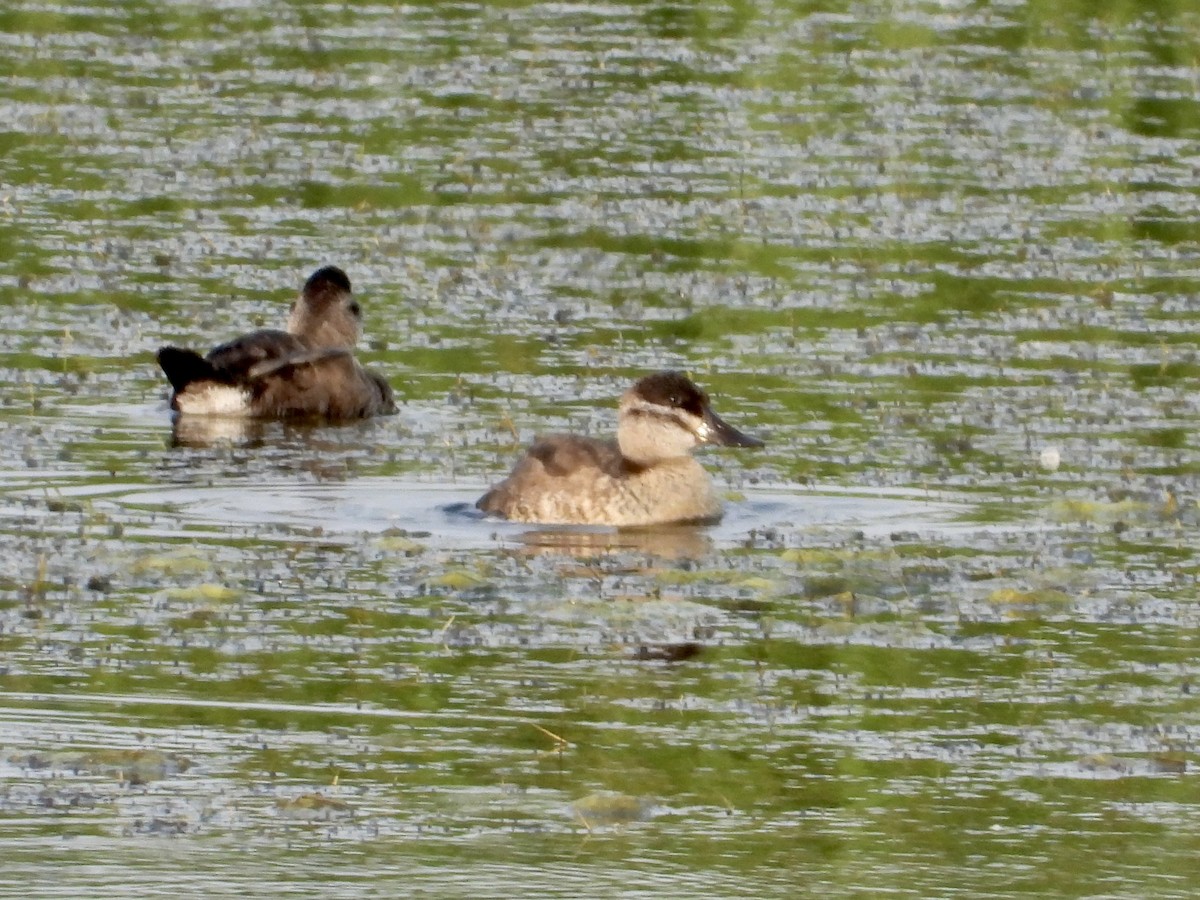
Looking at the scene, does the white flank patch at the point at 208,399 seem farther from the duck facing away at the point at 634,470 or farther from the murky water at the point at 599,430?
the duck facing away at the point at 634,470

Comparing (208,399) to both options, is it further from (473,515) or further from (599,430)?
(473,515)


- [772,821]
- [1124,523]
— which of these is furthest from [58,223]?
[772,821]

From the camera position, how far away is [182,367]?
15328 mm

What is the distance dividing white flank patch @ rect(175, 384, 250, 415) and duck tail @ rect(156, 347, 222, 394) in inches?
1.7

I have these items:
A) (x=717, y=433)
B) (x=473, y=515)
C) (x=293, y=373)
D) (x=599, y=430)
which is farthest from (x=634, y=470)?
(x=293, y=373)

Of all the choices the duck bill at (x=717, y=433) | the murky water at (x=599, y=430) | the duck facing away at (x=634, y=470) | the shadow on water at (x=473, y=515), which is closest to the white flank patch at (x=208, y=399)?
the murky water at (x=599, y=430)

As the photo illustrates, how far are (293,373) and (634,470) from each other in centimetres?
342

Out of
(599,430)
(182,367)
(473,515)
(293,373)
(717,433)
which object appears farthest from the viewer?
(293,373)

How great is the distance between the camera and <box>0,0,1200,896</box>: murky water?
8.15 meters

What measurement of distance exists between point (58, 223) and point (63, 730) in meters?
10.7

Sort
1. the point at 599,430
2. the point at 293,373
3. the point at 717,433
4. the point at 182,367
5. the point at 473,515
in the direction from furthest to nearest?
the point at 293,373 → the point at 182,367 → the point at 599,430 → the point at 717,433 → the point at 473,515

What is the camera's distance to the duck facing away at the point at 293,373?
1538 cm

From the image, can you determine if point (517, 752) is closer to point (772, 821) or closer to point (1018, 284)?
point (772, 821)

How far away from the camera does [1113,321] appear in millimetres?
16922
